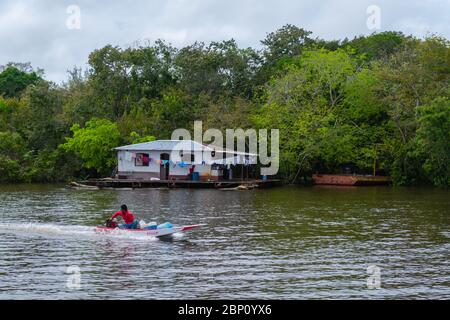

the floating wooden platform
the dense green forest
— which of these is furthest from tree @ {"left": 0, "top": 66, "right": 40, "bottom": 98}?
the floating wooden platform

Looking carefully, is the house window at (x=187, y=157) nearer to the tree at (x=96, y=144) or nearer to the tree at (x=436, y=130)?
the tree at (x=96, y=144)

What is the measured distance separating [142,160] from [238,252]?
37.9m

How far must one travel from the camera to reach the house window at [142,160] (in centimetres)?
6222

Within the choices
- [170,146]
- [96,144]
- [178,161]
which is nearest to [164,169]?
[178,161]

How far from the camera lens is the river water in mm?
19719

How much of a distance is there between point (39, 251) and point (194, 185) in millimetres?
33564

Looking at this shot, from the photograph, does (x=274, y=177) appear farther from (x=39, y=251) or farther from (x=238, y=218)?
(x=39, y=251)

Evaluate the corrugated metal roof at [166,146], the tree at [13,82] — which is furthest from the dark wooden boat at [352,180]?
the tree at [13,82]

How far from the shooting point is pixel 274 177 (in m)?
65.6

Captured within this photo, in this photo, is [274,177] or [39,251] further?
[274,177]

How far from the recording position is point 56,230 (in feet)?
101

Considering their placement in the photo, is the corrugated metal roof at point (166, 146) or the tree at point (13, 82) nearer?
the corrugated metal roof at point (166, 146)
